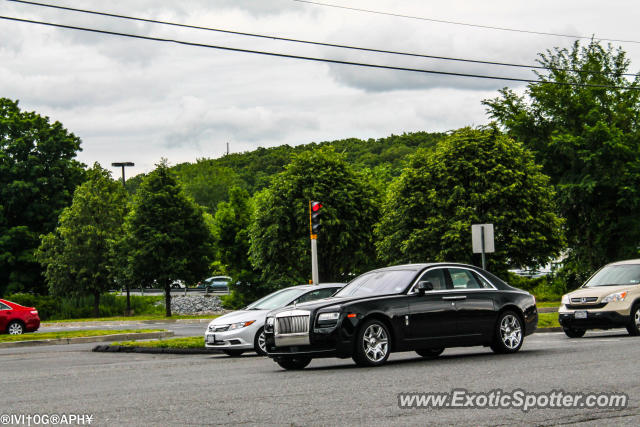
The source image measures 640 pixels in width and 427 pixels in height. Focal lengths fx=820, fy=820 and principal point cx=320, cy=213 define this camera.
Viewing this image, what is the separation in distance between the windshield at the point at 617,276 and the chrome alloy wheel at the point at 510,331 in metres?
5.61

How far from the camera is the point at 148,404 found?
966cm

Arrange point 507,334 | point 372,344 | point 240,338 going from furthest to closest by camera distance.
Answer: point 240,338, point 507,334, point 372,344

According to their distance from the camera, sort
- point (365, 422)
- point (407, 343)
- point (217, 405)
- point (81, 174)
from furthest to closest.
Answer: point (81, 174)
point (407, 343)
point (217, 405)
point (365, 422)

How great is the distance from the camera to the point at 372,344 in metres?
13.4

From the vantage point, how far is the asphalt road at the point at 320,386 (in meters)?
8.20

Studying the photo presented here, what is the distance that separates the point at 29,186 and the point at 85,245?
918 cm

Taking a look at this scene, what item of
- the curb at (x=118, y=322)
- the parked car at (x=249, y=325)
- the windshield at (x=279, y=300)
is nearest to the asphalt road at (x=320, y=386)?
the parked car at (x=249, y=325)

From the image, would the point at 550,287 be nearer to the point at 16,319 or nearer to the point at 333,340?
the point at 16,319

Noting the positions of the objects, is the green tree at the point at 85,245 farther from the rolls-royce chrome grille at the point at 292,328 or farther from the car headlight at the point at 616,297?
the rolls-royce chrome grille at the point at 292,328

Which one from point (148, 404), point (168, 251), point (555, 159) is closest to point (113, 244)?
point (168, 251)

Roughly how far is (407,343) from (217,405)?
508 centimetres

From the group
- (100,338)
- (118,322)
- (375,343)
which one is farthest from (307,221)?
(375,343)

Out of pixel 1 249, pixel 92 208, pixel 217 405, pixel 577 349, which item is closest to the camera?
pixel 217 405

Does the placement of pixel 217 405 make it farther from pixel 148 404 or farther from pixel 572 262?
pixel 572 262
